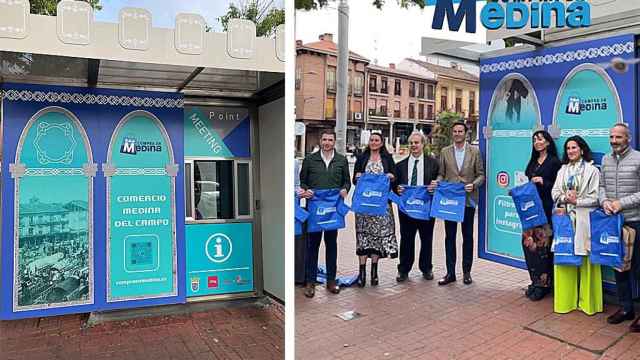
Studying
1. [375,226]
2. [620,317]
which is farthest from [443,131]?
[620,317]

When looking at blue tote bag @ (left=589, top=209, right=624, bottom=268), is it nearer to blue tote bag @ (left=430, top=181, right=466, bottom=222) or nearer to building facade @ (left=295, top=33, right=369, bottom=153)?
blue tote bag @ (left=430, top=181, right=466, bottom=222)

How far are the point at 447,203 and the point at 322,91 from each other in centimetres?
123

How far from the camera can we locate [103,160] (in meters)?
3.76

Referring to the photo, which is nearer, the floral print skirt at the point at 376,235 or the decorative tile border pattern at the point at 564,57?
the decorative tile border pattern at the point at 564,57

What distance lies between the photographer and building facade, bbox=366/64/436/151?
13.1 feet

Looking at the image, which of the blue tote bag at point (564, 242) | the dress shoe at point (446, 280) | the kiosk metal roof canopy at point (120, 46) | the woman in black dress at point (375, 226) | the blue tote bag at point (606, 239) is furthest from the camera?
the dress shoe at point (446, 280)

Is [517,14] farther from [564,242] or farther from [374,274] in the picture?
[374,274]

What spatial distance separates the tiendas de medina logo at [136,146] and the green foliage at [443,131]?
1.97 metres

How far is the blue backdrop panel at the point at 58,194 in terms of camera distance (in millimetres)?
3543

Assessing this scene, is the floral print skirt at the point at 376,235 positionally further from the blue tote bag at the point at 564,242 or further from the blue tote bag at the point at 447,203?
the blue tote bag at the point at 564,242

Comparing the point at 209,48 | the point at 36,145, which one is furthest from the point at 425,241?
the point at 36,145

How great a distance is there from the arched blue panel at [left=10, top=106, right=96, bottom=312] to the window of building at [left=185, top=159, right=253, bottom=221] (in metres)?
0.67

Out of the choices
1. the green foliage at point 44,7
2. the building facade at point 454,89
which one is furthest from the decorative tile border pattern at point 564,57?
the green foliage at point 44,7

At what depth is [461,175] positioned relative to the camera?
168 inches
